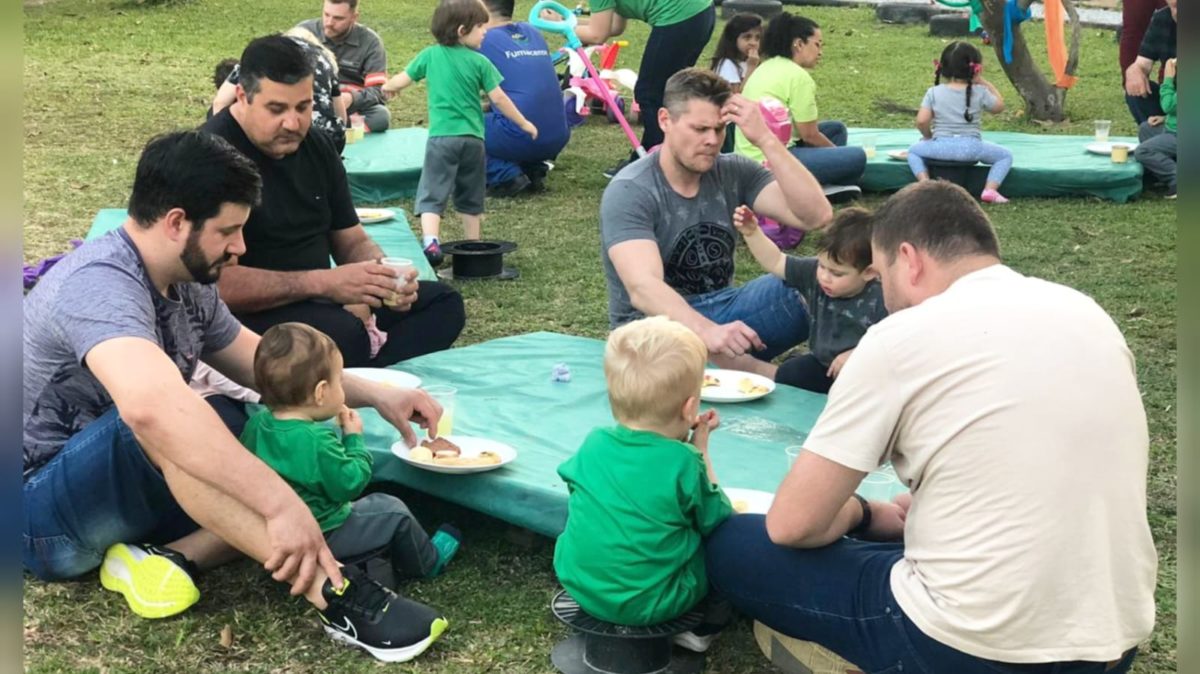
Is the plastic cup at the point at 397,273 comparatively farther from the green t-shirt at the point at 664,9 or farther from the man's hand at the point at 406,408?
the green t-shirt at the point at 664,9

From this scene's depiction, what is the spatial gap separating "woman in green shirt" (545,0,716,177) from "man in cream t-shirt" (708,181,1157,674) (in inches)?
238

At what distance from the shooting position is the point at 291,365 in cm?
327

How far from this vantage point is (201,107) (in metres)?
11.5

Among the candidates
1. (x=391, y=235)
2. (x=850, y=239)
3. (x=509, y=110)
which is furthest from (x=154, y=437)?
(x=509, y=110)

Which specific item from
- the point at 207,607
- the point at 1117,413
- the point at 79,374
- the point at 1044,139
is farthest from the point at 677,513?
the point at 1044,139

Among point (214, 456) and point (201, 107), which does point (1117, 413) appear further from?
point (201, 107)

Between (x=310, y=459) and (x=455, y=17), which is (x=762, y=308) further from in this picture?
(x=455, y=17)

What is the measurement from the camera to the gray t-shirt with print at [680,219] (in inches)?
183

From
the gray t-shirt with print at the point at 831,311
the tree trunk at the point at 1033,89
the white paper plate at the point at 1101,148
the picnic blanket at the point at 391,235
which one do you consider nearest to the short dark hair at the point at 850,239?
the gray t-shirt with print at the point at 831,311

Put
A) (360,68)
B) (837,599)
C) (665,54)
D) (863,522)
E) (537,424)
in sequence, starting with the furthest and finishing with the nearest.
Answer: (360,68)
(665,54)
(537,424)
(863,522)
(837,599)

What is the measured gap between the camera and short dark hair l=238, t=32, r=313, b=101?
175 inches

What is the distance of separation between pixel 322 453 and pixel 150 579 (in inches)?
23.3

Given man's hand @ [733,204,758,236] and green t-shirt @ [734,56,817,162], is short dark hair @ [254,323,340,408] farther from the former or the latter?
green t-shirt @ [734,56,817,162]

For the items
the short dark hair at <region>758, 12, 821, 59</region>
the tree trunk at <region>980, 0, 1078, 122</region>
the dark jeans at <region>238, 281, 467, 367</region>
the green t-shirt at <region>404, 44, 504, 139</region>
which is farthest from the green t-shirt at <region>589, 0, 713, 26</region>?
the tree trunk at <region>980, 0, 1078, 122</region>
